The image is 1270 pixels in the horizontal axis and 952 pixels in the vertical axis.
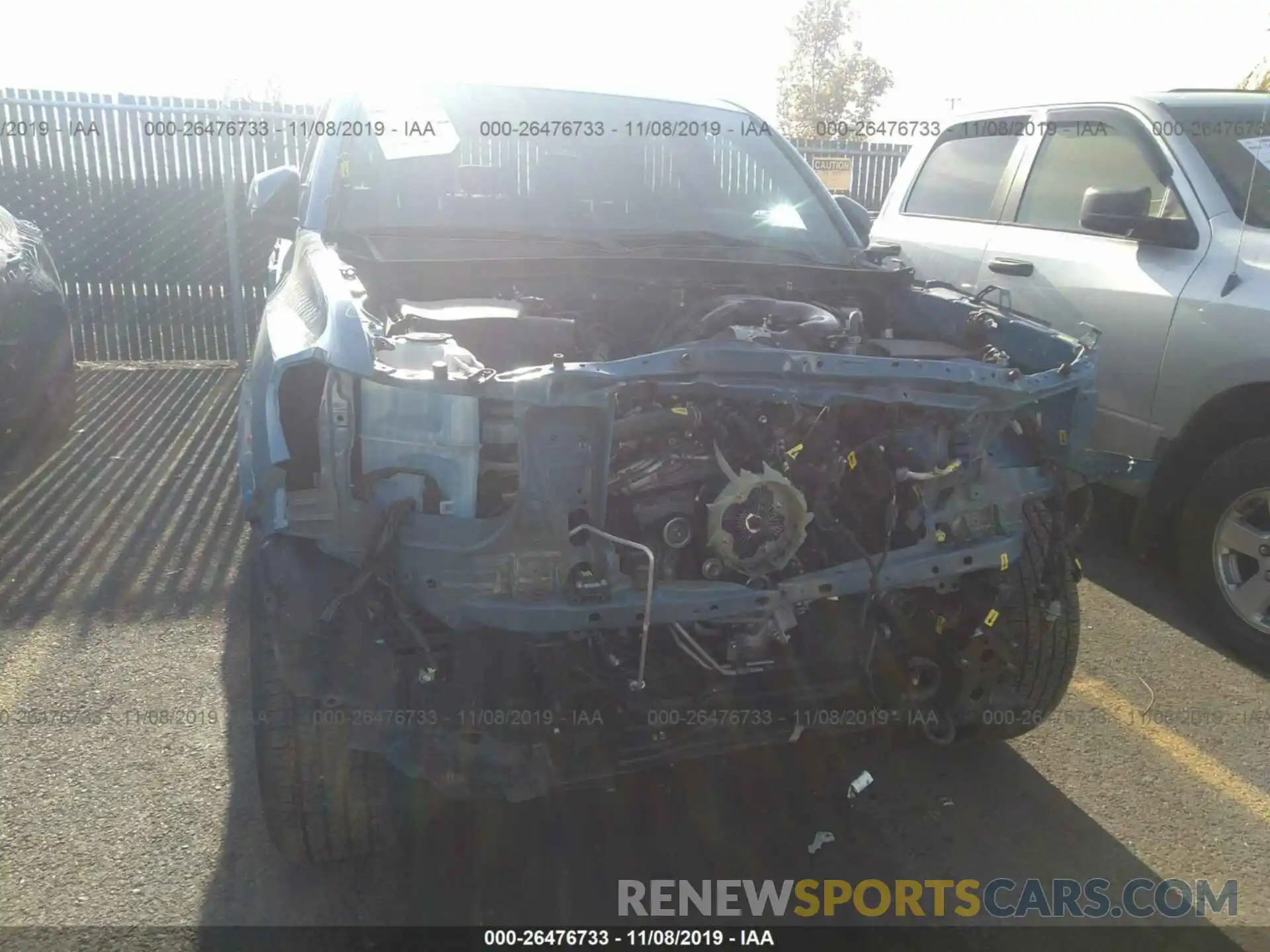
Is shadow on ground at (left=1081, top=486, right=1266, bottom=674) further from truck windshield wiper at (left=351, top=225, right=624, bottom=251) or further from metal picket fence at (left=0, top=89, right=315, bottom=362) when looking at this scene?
metal picket fence at (left=0, top=89, right=315, bottom=362)

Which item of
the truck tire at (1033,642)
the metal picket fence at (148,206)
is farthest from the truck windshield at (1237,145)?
the metal picket fence at (148,206)

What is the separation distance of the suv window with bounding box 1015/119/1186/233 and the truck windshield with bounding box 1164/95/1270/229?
0.66 feet

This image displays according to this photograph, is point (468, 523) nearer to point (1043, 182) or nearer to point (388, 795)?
point (388, 795)

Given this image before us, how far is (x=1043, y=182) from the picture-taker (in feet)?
16.9

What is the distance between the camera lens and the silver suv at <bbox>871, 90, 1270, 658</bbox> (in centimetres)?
392

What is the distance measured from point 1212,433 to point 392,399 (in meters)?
3.52

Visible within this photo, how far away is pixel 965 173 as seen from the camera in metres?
→ 5.78

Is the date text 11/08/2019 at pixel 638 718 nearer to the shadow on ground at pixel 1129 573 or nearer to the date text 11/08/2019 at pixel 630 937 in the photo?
the date text 11/08/2019 at pixel 630 937

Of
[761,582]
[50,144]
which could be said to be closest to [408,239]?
[761,582]

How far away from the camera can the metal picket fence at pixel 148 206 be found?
7984 millimetres

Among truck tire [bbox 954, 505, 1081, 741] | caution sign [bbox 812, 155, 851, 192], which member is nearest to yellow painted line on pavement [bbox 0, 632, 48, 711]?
truck tire [bbox 954, 505, 1081, 741]

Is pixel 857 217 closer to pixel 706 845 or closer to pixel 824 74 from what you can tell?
pixel 706 845

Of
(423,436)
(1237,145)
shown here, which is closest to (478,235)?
(423,436)

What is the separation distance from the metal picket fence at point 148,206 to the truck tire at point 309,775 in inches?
273
